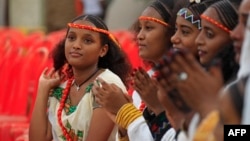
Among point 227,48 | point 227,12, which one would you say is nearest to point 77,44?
point 227,12

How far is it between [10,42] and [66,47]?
5.52m

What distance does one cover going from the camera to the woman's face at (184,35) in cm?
607

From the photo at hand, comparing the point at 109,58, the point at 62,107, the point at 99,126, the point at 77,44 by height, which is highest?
the point at 77,44

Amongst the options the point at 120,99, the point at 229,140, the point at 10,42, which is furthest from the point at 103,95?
the point at 10,42

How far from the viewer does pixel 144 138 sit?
5.81 m

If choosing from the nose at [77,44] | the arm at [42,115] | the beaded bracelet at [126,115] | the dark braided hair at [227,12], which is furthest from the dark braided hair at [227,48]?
the arm at [42,115]

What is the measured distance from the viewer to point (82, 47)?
22.7 ft

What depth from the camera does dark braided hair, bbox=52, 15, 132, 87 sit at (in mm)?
7078

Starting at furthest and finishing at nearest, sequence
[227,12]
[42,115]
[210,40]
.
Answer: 1. [42,115]
2. [227,12]
3. [210,40]

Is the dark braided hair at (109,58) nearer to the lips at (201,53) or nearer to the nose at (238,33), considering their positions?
the lips at (201,53)

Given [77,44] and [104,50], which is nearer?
[77,44]

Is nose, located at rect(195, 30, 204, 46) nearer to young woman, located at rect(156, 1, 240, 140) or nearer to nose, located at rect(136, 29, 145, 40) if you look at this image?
young woman, located at rect(156, 1, 240, 140)

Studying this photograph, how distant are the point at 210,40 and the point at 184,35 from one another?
569 mm

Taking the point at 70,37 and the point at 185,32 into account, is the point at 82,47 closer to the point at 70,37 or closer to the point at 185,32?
the point at 70,37
